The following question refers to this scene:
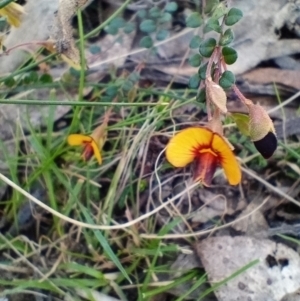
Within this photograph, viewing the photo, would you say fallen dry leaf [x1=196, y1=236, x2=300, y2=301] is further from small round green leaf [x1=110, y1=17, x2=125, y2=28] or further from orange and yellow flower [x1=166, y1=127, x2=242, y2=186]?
small round green leaf [x1=110, y1=17, x2=125, y2=28]

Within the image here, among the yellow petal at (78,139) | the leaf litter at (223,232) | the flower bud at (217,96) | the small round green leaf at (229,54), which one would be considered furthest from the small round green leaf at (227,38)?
the yellow petal at (78,139)

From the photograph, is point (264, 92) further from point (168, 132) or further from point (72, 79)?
point (72, 79)

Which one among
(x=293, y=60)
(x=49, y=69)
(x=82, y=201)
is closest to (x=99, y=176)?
(x=82, y=201)

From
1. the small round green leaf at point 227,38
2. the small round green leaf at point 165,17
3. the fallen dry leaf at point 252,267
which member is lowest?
the fallen dry leaf at point 252,267

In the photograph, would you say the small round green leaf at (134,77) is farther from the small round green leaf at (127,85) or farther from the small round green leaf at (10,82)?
the small round green leaf at (10,82)

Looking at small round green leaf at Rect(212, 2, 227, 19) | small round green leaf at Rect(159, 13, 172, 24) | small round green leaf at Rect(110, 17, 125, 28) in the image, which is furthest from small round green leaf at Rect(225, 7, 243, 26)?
small round green leaf at Rect(110, 17, 125, 28)
